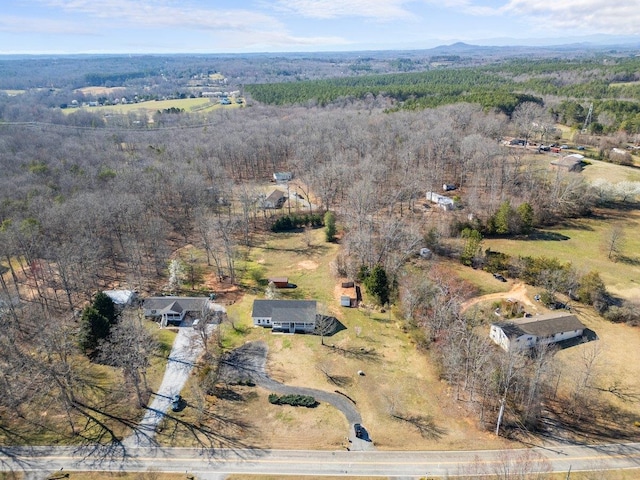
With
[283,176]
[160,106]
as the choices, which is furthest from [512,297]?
[160,106]

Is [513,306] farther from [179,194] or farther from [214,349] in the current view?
[179,194]

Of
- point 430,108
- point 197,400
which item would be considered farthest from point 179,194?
point 430,108

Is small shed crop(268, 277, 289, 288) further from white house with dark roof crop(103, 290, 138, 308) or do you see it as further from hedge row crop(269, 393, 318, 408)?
hedge row crop(269, 393, 318, 408)

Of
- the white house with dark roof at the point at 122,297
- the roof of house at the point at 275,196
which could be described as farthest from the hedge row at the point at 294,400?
the roof of house at the point at 275,196

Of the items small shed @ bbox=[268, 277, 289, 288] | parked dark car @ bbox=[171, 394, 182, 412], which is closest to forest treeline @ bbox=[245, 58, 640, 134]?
small shed @ bbox=[268, 277, 289, 288]

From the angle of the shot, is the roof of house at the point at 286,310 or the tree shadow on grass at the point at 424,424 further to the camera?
the roof of house at the point at 286,310

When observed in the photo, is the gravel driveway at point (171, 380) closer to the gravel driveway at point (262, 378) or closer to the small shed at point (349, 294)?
the gravel driveway at point (262, 378)

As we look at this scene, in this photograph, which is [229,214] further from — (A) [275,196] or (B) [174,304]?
(B) [174,304]
